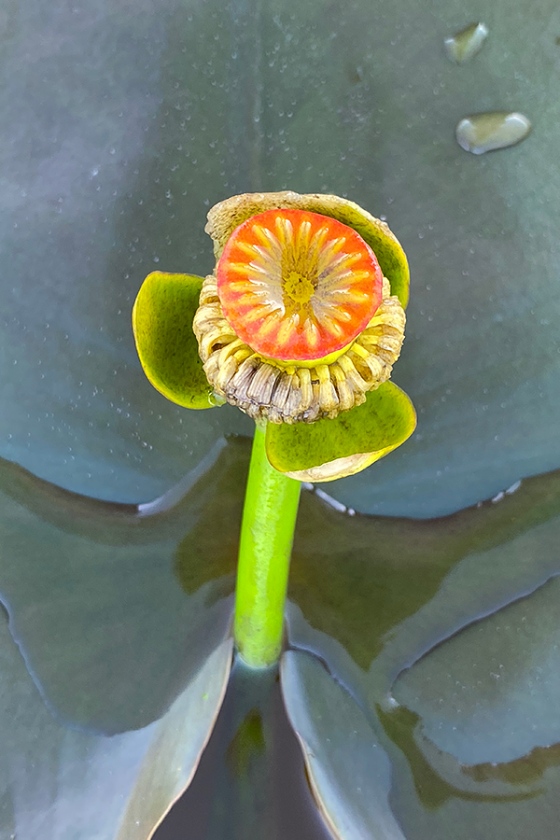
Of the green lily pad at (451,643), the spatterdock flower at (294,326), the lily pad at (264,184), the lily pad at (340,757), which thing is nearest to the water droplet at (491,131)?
the lily pad at (264,184)

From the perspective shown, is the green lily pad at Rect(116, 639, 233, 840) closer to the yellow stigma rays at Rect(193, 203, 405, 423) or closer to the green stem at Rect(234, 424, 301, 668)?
the green stem at Rect(234, 424, 301, 668)

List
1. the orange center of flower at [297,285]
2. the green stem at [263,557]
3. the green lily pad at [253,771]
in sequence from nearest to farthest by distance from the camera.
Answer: the orange center of flower at [297,285]
the green stem at [263,557]
the green lily pad at [253,771]

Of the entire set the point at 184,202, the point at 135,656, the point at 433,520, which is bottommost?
the point at 135,656

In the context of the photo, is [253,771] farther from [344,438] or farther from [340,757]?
[344,438]

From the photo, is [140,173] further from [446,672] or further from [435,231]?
[446,672]

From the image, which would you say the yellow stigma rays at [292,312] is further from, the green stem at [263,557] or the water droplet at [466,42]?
the water droplet at [466,42]

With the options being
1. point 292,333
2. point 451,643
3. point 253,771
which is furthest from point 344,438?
point 253,771

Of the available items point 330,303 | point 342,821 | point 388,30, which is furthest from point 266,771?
point 388,30
